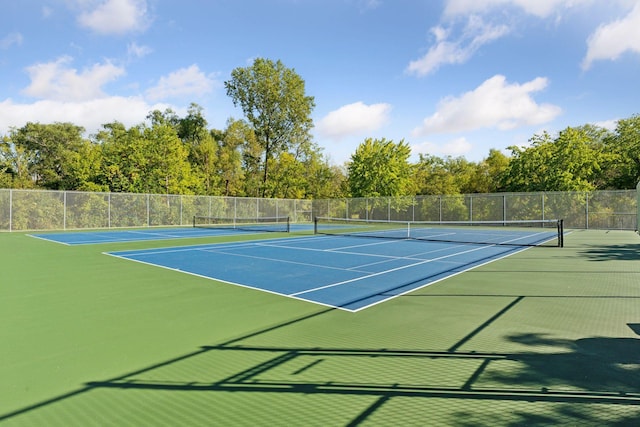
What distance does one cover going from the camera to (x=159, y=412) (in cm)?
287

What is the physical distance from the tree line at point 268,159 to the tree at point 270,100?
11 centimetres

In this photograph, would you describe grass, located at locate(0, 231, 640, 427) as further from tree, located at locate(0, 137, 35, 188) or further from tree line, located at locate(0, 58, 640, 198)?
tree, located at locate(0, 137, 35, 188)

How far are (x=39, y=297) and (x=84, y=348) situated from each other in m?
3.06

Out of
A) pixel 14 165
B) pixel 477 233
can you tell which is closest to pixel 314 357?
pixel 477 233

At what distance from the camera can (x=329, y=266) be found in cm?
982

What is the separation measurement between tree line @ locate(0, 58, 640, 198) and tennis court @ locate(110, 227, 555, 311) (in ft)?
75.6

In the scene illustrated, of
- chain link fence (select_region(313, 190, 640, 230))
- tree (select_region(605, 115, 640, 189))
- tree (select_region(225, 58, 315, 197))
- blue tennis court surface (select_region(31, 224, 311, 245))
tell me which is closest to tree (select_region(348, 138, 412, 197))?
chain link fence (select_region(313, 190, 640, 230))

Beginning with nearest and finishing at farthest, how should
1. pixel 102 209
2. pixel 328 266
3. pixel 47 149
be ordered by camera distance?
pixel 328 266 < pixel 102 209 < pixel 47 149

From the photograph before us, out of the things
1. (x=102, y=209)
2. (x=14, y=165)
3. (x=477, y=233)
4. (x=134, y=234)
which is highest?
(x=14, y=165)

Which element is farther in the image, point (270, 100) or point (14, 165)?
point (270, 100)

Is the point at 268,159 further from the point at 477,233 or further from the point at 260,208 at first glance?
the point at 477,233

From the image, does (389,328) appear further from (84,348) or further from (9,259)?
(9,259)

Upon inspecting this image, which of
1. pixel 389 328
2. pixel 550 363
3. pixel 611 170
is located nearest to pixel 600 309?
pixel 550 363

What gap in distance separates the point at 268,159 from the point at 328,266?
35929 millimetres
